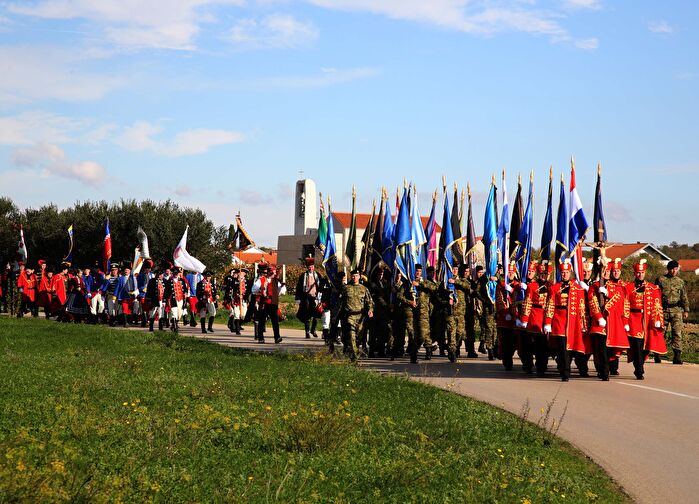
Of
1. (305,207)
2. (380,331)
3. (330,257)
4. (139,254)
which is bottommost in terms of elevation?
(380,331)

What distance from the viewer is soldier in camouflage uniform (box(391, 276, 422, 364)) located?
69.5 feet

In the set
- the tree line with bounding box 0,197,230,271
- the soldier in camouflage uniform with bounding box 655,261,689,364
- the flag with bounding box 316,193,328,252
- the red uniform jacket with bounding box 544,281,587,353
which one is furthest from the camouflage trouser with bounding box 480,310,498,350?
the tree line with bounding box 0,197,230,271

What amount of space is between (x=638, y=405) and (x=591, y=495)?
597 centimetres

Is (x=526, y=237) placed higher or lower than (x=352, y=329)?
higher

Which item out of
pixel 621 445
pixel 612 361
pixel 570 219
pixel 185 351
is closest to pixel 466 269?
pixel 570 219

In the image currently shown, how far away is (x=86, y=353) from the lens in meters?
19.3

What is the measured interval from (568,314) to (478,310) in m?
4.44

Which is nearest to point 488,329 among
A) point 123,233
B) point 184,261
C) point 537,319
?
point 537,319

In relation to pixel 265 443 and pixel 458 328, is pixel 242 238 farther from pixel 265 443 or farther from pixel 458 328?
pixel 265 443

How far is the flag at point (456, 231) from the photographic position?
2438 cm

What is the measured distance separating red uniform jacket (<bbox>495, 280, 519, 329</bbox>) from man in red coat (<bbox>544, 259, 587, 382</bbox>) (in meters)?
1.96

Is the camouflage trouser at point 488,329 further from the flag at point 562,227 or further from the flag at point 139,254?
the flag at point 139,254

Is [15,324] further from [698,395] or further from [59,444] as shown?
[59,444]

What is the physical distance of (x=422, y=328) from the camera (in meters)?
21.0
